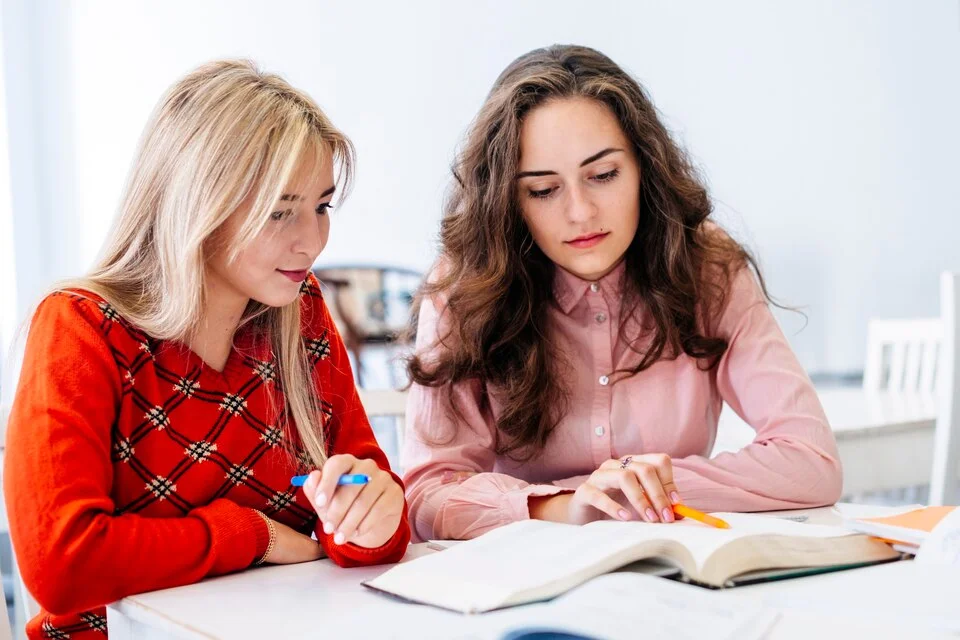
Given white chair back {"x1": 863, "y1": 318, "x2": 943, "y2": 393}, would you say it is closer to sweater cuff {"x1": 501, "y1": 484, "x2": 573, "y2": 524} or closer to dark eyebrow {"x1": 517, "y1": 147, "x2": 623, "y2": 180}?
dark eyebrow {"x1": 517, "y1": 147, "x2": 623, "y2": 180}

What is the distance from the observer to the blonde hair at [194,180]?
1046 mm

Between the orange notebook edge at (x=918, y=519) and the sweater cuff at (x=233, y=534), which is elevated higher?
the orange notebook edge at (x=918, y=519)

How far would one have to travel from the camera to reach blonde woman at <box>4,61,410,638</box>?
924mm

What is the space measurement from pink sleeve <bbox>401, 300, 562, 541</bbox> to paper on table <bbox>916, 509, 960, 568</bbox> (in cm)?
44

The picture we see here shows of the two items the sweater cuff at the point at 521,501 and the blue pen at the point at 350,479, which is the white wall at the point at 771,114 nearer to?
the sweater cuff at the point at 521,501

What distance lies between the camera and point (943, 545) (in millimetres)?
906

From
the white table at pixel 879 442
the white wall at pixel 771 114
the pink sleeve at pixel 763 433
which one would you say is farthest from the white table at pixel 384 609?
the white wall at pixel 771 114

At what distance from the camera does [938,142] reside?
132 inches

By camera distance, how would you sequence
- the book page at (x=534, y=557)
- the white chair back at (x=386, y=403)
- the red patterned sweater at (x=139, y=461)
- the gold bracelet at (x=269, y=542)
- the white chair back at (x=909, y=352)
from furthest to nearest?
the white chair back at (x=909, y=352) → the white chair back at (x=386, y=403) → the gold bracelet at (x=269, y=542) → the red patterned sweater at (x=139, y=461) → the book page at (x=534, y=557)

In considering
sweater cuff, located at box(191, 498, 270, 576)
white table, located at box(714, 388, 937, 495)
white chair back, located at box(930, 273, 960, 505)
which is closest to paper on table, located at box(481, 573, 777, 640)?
sweater cuff, located at box(191, 498, 270, 576)

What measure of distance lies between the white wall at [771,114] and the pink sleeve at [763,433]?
6.34 feet

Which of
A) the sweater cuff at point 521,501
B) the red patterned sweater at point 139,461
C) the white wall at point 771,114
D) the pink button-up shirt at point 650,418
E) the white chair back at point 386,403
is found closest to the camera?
the red patterned sweater at point 139,461

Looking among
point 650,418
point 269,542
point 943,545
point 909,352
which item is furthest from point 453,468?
point 909,352

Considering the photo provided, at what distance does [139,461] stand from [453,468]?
468mm
